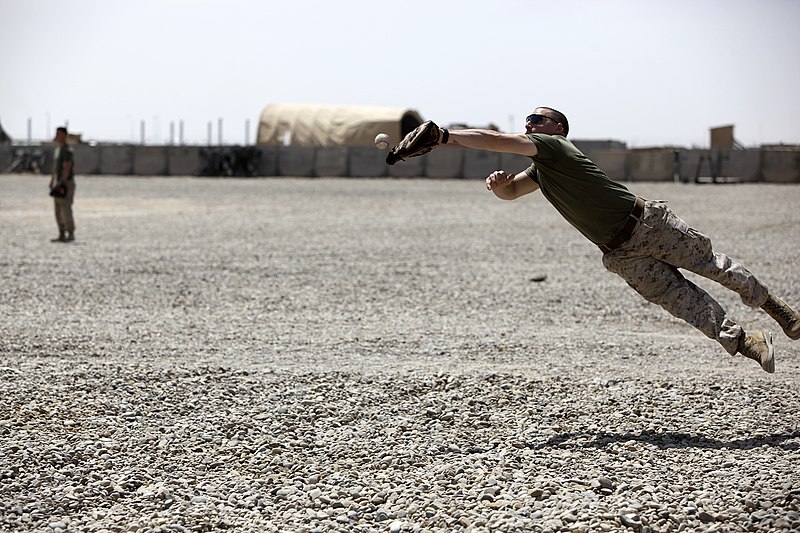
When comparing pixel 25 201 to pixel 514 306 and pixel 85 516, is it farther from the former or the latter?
pixel 85 516

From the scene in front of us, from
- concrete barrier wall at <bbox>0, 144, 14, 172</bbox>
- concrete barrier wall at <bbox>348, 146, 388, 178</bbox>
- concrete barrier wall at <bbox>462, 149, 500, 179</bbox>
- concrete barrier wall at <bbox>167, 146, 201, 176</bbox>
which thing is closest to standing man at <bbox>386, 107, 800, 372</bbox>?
concrete barrier wall at <bbox>462, 149, 500, 179</bbox>

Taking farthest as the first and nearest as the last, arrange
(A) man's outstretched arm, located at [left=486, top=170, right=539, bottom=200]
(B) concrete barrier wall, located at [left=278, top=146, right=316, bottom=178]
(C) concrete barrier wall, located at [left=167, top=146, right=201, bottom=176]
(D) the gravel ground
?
(C) concrete barrier wall, located at [left=167, top=146, right=201, bottom=176]
(B) concrete barrier wall, located at [left=278, top=146, right=316, bottom=178]
(A) man's outstretched arm, located at [left=486, top=170, right=539, bottom=200]
(D) the gravel ground

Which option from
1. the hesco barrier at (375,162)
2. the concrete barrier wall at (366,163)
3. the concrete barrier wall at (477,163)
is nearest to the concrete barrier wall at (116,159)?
the hesco barrier at (375,162)

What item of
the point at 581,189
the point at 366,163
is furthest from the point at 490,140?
the point at 366,163

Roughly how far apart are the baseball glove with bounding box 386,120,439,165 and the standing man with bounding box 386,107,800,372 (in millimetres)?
417

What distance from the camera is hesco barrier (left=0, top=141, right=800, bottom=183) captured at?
110 feet

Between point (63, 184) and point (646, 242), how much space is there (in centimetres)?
1211

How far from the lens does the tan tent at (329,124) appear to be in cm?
4109

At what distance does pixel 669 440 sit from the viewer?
5.14 meters

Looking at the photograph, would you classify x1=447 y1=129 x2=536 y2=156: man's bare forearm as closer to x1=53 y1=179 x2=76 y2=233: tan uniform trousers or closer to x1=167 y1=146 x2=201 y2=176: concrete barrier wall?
x1=53 y1=179 x2=76 y2=233: tan uniform trousers

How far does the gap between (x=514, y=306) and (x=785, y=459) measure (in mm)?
5209

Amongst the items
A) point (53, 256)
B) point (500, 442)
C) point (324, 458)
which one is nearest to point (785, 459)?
point (500, 442)

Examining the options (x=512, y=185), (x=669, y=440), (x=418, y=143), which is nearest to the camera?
(x=418, y=143)

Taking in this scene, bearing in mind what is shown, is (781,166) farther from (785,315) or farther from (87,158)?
(785,315)
